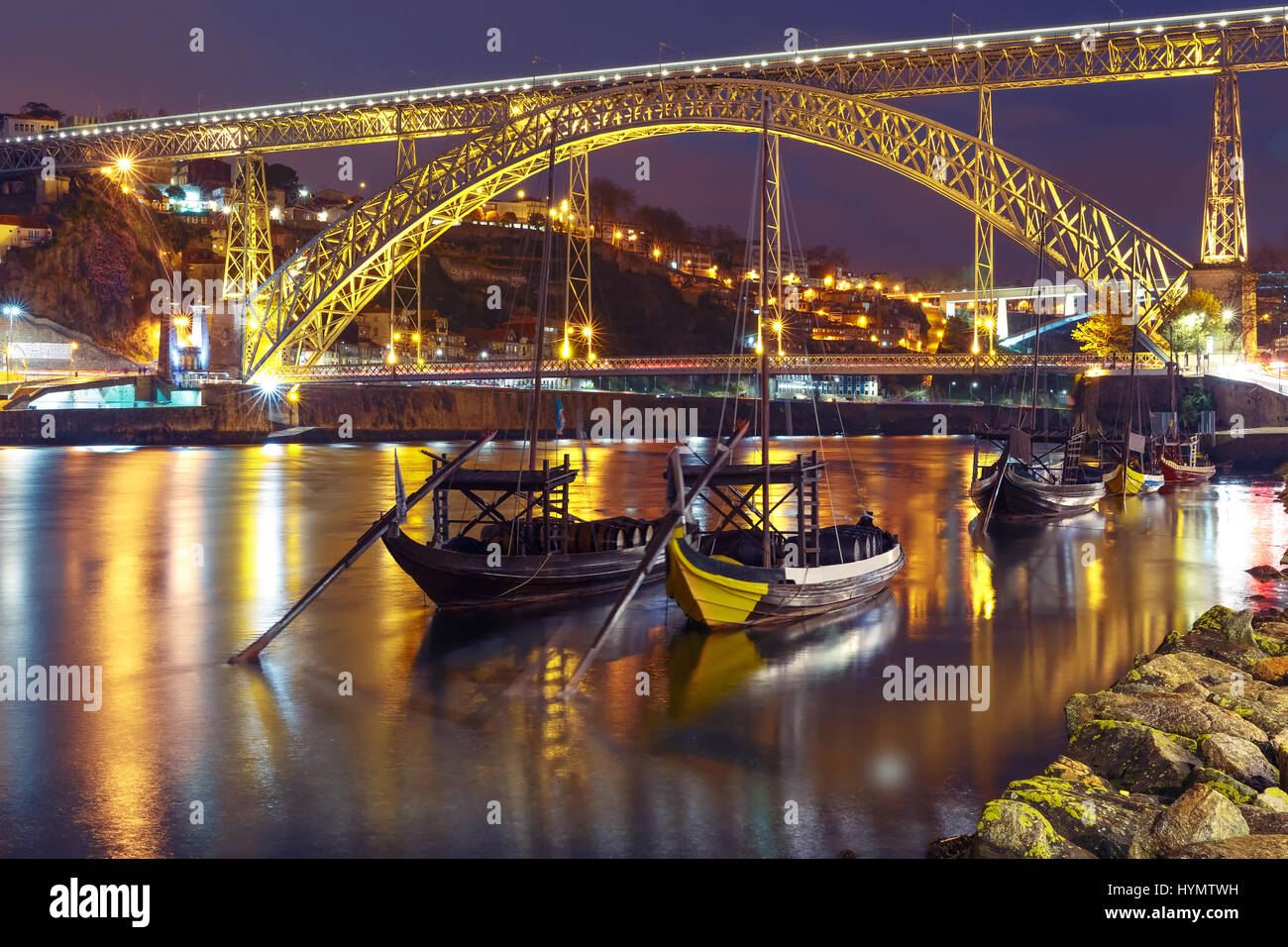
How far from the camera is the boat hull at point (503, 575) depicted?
14312mm

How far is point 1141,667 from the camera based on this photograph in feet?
35.5

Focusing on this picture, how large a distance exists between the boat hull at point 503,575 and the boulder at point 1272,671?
285 inches

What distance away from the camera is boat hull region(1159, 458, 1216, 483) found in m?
35.0

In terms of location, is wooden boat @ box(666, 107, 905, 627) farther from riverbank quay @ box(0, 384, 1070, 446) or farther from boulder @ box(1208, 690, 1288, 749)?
riverbank quay @ box(0, 384, 1070, 446)

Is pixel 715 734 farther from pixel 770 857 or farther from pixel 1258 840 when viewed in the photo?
pixel 1258 840

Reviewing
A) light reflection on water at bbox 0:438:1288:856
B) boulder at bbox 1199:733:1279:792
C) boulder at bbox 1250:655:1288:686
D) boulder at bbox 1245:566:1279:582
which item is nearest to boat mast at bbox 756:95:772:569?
light reflection on water at bbox 0:438:1288:856

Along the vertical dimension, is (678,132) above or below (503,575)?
above

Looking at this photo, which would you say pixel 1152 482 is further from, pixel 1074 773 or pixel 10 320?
pixel 10 320

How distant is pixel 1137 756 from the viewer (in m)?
8.35

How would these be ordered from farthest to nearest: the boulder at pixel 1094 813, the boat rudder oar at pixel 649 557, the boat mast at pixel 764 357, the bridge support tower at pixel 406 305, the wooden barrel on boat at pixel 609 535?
the bridge support tower at pixel 406 305 → the wooden barrel on boat at pixel 609 535 → the boat mast at pixel 764 357 → the boat rudder oar at pixel 649 557 → the boulder at pixel 1094 813

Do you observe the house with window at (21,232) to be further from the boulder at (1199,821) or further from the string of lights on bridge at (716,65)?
the boulder at (1199,821)

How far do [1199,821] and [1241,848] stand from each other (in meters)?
0.28

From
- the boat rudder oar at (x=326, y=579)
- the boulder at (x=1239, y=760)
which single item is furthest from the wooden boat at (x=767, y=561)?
the boulder at (x=1239, y=760)

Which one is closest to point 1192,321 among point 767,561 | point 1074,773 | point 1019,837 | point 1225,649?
point 767,561
